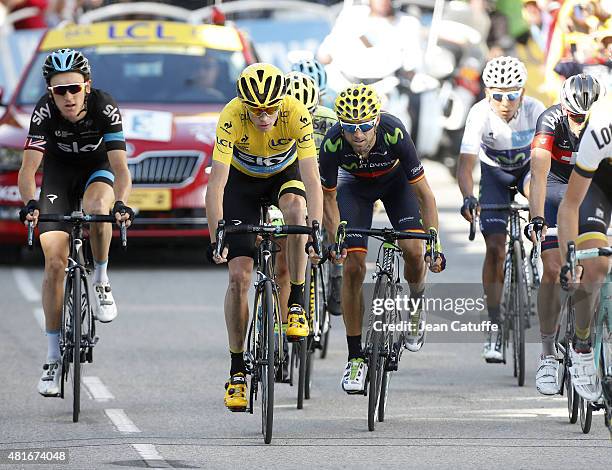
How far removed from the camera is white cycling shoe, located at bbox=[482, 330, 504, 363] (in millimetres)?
12195

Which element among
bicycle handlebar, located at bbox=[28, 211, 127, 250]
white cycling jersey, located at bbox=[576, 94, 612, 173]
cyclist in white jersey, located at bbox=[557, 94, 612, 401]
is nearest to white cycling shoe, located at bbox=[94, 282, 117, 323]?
bicycle handlebar, located at bbox=[28, 211, 127, 250]

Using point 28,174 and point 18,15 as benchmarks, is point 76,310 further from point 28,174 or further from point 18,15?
point 18,15

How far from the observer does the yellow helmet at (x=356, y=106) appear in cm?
1025

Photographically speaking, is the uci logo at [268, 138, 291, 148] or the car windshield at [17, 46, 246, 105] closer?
the uci logo at [268, 138, 291, 148]

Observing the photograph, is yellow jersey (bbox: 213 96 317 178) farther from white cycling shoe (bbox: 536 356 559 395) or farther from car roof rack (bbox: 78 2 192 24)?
car roof rack (bbox: 78 2 192 24)

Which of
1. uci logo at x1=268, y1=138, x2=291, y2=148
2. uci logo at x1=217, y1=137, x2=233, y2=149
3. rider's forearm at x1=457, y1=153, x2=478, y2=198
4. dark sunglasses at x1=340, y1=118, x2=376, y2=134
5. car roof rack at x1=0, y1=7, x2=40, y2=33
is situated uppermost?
dark sunglasses at x1=340, y1=118, x2=376, y2=134

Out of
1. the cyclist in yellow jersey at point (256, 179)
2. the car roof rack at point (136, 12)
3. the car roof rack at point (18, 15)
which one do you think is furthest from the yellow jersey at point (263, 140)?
the car roof rack at point (18, 15)

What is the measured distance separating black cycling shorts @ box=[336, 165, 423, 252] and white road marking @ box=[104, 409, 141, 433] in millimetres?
1852

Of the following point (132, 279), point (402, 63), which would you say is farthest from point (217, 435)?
point (402, 63)

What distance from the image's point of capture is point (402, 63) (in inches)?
926

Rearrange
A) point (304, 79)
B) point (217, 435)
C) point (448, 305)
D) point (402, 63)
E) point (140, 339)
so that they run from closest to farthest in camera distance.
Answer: point (217, 435)
point (304, 79)
point (448, 305)
point (140, 339)
point (402, 63)

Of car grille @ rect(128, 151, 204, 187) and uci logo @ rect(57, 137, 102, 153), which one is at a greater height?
uci logo @ rect(57, 137, 102, 153)

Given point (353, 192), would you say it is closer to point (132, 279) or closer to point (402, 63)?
point (132, 279)

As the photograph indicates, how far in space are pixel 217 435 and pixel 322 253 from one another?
118 cm
